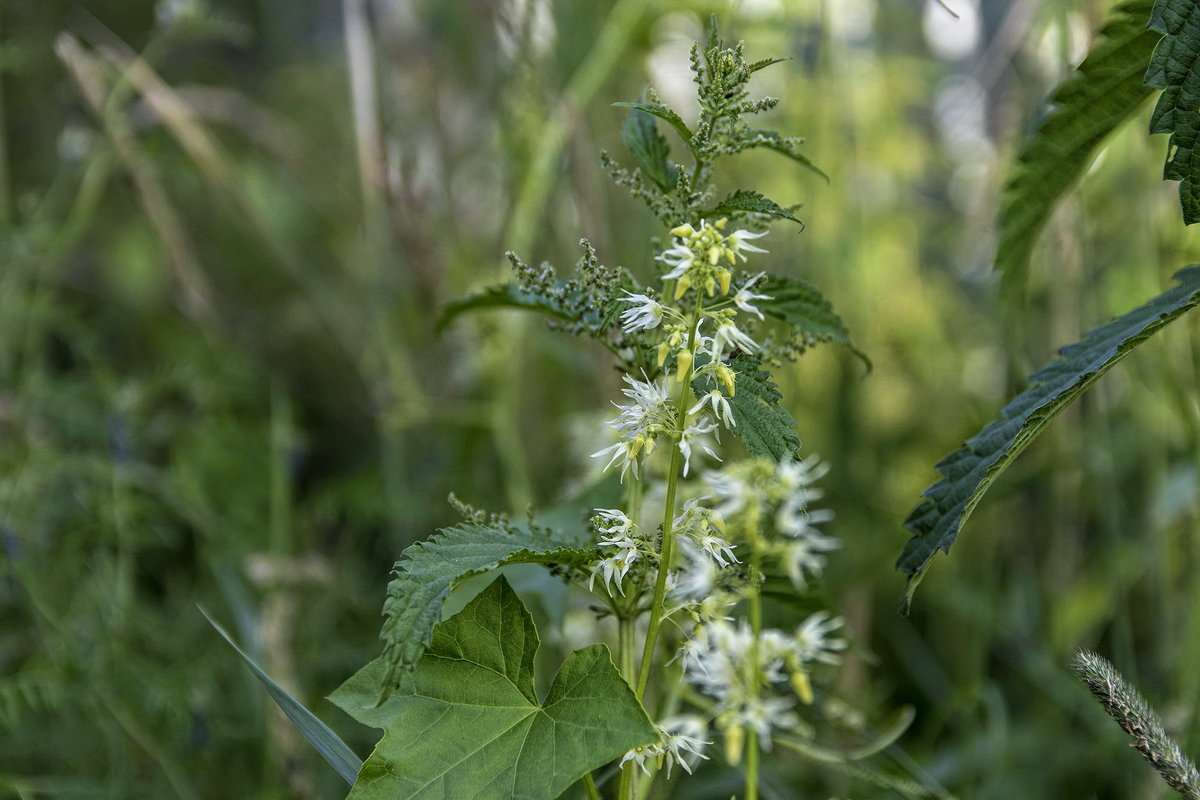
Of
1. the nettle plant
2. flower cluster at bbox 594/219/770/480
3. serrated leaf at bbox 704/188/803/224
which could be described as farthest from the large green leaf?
serrated leaf at bbox 704/188/803/224

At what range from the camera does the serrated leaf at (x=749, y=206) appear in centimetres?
46

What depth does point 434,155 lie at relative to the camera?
1623 mm

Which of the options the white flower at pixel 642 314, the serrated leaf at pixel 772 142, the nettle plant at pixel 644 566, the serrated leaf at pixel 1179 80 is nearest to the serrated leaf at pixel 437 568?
the nettle plant at pixel 644 566

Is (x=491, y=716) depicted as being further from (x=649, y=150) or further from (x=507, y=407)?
(x=507, y=407)

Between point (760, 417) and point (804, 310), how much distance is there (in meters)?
0.10

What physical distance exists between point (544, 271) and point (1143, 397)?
3.43 feet

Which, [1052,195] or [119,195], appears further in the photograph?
[119,195]

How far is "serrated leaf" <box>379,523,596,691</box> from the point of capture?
0.40 metres

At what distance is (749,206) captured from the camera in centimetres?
46

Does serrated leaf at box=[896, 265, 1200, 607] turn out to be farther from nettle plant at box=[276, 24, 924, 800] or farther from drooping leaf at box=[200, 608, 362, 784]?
drooping leaf at box=[200, 608, 362, 784]

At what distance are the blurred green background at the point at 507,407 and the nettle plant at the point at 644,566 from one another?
0.36 metres

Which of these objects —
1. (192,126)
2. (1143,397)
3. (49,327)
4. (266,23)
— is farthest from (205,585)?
(266,23)

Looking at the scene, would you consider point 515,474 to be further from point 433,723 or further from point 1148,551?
point 1148,551

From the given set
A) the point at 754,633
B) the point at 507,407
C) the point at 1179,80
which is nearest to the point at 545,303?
the point at 754,633
